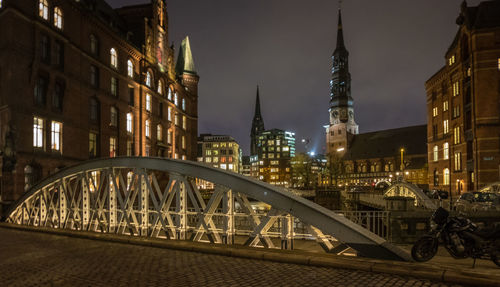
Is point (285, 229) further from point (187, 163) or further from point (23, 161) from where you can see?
point (23, 161)

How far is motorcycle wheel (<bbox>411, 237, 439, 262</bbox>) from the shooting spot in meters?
7.82

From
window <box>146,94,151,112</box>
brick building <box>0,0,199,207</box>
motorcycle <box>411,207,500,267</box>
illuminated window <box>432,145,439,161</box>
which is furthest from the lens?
illuminated window <box>432,145,439,161</box>

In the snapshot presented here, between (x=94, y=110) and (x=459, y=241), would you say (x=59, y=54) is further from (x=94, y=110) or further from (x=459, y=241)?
(x=459, y=241)

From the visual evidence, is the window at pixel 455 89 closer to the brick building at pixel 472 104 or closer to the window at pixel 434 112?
the brick building at pixel 472 104

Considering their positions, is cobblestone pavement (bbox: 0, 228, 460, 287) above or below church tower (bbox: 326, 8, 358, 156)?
below

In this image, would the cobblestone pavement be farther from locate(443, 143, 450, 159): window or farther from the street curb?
locate(443, 143, 450, 159): window

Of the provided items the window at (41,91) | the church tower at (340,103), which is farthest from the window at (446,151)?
the church tower at (340,103)

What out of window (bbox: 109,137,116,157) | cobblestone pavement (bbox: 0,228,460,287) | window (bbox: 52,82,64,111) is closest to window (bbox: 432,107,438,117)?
window (bbox: 109,137,116,157)

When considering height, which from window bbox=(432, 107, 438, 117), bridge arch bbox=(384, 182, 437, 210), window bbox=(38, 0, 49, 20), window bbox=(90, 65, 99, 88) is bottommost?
bridge arch bbox=(384, 182, 437, 210)

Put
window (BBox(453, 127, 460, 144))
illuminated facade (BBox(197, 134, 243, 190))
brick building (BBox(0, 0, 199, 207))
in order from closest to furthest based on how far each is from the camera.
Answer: brick building (BBox(0, 0, 199, 207)) < window (BBox(453, 127, 460, 144)) < illuminated facade (BBox(197, 134, 243, 190))

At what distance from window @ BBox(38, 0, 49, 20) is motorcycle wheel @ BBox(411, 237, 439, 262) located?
100 feet

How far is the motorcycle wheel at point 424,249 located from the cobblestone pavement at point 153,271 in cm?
174

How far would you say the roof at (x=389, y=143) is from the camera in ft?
300

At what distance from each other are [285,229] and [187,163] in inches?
136
